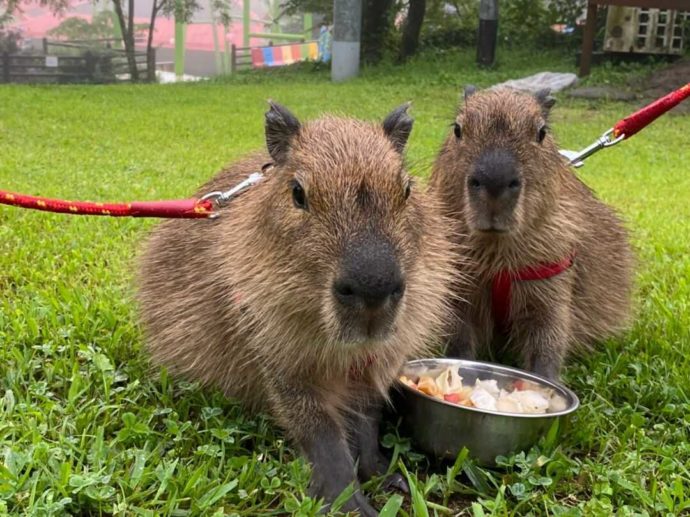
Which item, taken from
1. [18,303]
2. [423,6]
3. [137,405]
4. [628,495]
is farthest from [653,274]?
[423,6]

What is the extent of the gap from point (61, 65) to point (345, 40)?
7.81m

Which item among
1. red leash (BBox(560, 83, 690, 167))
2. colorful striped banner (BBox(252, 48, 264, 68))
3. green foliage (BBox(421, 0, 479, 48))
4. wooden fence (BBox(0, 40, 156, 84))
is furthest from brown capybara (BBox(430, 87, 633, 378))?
colorful striped banner (BBox(252, 48, 264, 68))

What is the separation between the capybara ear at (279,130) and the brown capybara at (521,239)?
2.21 feet

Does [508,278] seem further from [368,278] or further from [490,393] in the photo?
[368,278]

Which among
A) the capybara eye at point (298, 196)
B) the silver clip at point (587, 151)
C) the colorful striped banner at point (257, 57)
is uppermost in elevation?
the colorful striped banner at point (257, 57)

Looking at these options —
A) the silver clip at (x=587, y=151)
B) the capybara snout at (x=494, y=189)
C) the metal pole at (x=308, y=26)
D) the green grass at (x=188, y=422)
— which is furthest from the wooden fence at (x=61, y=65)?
the capybara snout at (x=494, y=189)

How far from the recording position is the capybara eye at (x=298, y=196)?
200 centimetres

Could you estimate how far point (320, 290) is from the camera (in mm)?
1938

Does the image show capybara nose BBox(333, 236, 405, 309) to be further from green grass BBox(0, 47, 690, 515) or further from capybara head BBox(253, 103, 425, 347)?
green grass BBox(0, 47, 690, 515)

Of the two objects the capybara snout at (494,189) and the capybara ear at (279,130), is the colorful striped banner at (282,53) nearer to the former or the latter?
the capybara snout at (494,189)

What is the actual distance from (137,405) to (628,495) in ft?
4.85

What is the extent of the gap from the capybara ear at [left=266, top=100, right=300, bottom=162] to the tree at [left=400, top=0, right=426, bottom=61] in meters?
20.0

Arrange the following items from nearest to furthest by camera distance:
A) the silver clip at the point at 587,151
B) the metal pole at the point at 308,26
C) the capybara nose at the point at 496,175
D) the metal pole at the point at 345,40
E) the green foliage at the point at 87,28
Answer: the capybara nose at the point at 496,175 < the silver clip at the point at 587,151 < the metal pole at the point at 345,40 < the green foliage at the point at 87,28 < the metal pole at the point at 308,26

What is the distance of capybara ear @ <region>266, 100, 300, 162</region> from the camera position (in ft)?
7.21
